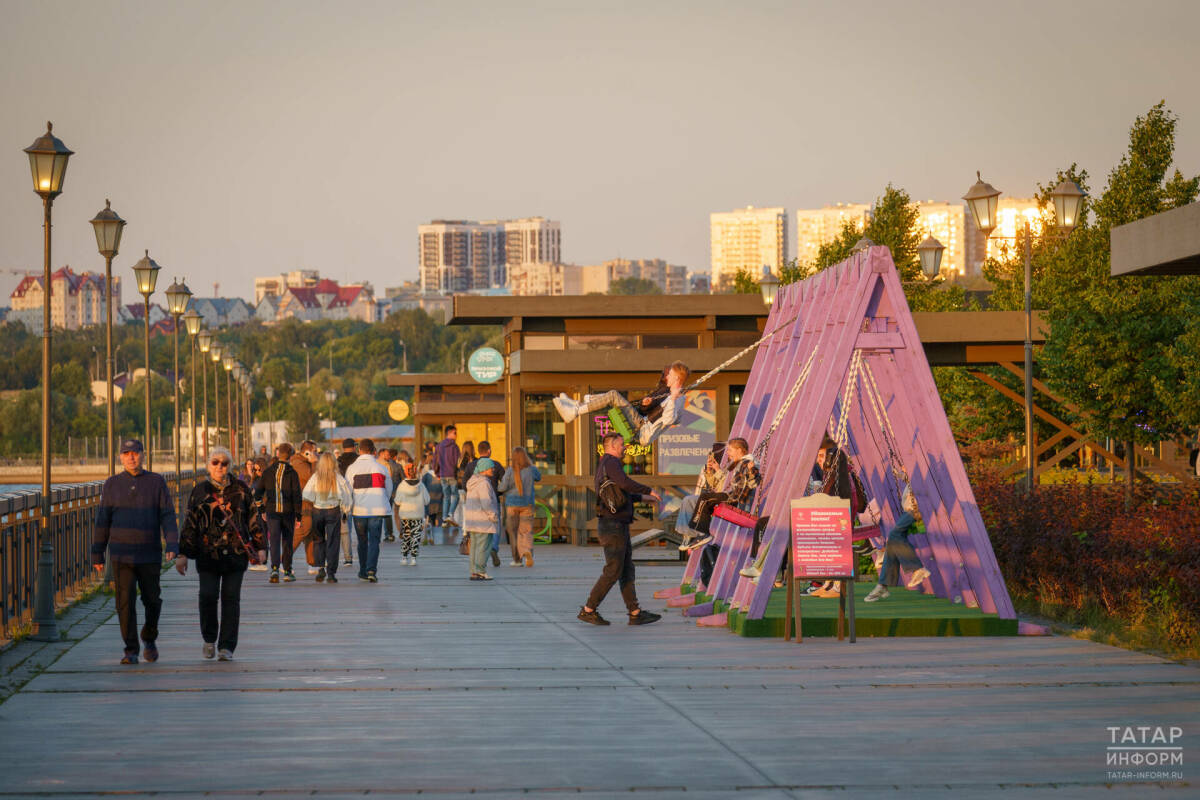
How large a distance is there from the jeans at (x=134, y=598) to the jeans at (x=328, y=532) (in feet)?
26.2

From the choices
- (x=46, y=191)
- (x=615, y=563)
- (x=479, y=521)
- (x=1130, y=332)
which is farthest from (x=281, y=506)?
(x=1130, y=332)

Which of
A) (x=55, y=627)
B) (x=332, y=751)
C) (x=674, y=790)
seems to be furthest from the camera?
(x=55, y=627)

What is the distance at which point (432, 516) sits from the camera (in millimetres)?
31203

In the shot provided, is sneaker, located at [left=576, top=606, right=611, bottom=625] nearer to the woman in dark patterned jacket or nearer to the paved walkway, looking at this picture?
the paved walkway

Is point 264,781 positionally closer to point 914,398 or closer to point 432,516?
point 914,398

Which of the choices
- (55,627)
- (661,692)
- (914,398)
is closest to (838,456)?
(914,398)

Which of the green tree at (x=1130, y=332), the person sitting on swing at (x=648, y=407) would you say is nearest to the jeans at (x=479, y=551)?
the person sitting on swing at (x=648, y=407)

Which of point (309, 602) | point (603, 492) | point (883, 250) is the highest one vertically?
point (883, 250)

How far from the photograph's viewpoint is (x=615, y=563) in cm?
1555

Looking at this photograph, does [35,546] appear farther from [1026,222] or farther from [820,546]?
[1026,222]

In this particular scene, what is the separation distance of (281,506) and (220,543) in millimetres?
8400

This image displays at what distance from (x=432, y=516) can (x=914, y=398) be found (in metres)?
17.2

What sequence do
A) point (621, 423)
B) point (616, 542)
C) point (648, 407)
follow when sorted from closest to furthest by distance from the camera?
point (616, 542) → point (648, 407) → point (621, 423)

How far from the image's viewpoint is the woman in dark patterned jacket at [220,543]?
43.0 ft
